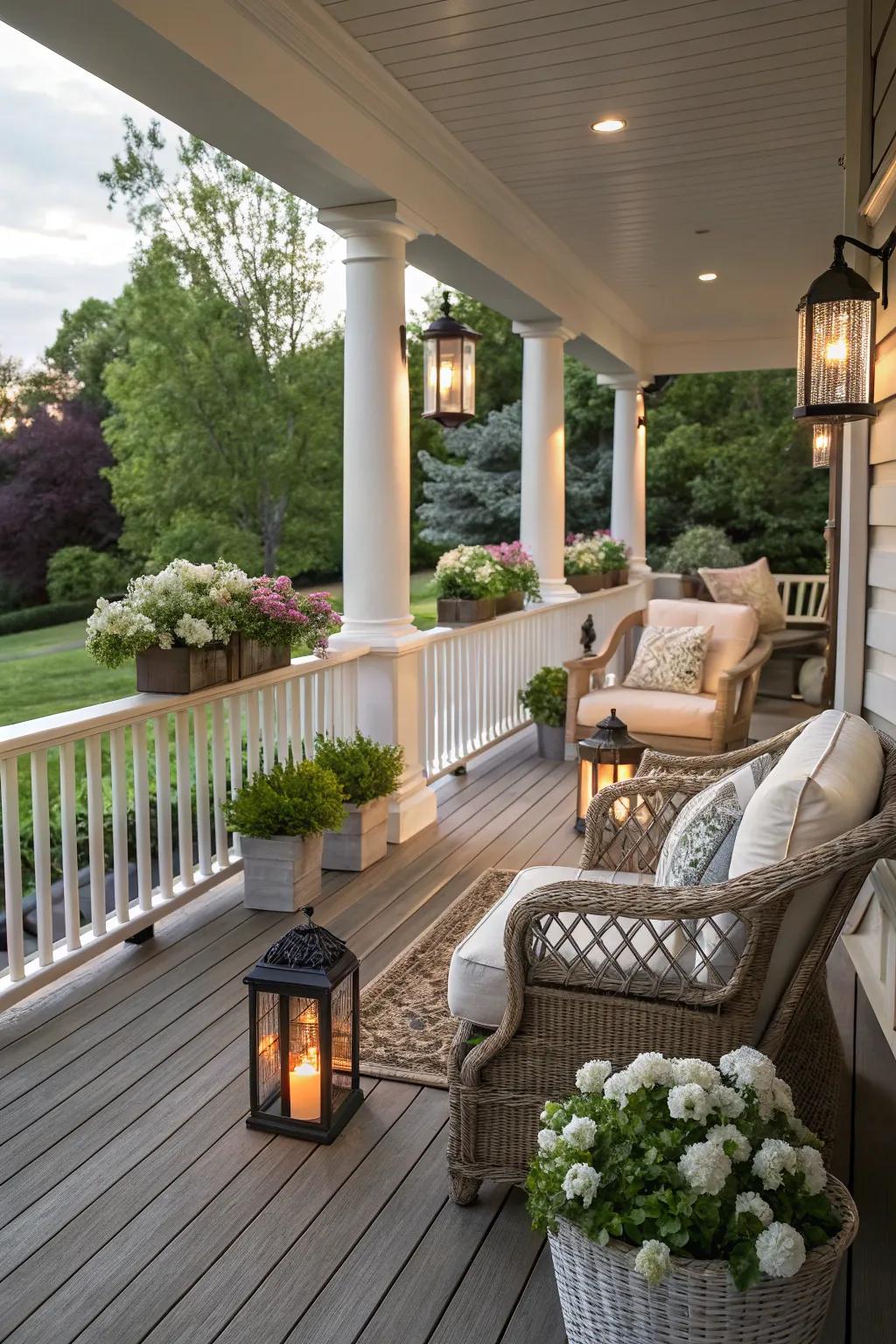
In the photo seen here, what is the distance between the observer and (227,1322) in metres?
1.92

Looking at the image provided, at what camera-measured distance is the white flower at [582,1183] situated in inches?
63.2

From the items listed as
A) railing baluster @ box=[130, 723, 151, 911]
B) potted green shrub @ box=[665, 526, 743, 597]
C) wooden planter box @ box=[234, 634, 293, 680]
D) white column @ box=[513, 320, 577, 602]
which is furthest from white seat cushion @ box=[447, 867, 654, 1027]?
potted green shrub @ box=[665, 526, 743, 597]

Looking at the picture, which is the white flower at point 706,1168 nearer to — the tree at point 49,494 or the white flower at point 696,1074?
the white flower at point 696,1074

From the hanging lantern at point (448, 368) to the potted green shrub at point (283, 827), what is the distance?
223 cm

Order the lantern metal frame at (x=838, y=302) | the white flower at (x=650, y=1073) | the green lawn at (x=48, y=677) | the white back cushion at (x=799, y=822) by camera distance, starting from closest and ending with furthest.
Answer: the white flower at (x=650, y=1073) → the white back cushion at (x=799, y=822) → the lantern metal frame at (x=838, y=302) → the green lawn at (x=48, y=677)

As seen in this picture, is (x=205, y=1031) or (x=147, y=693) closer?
(x=205, y=1031)

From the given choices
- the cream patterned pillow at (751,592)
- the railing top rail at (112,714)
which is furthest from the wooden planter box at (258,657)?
the cream patterned pillow at (751,592)

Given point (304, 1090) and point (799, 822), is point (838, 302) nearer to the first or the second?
point (799, 822)

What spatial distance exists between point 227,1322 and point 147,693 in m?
2.15

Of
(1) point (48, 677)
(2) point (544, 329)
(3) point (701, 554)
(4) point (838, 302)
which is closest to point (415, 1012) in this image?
(4) point (838, 302)

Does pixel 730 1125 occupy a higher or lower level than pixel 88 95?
lower

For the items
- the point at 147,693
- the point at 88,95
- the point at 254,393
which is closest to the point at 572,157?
the point at 147,693

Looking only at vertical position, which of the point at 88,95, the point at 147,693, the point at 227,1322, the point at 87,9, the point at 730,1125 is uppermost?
the point at 88,95

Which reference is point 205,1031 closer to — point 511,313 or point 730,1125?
point 730,1125
